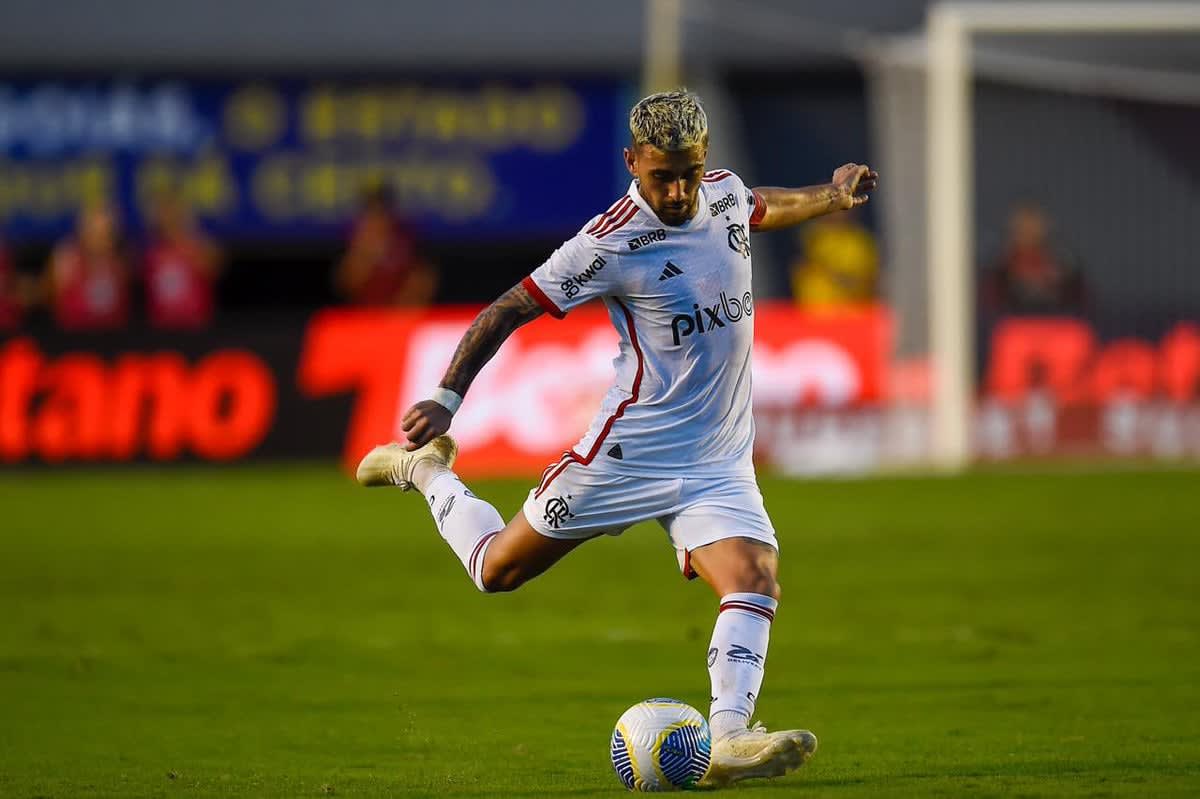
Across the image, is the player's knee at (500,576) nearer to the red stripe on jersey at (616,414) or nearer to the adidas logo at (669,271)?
the red stripe on jersey at (616,414)

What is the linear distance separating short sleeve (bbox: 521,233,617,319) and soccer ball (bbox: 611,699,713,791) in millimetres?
1320

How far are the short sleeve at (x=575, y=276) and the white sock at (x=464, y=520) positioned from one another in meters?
1.04

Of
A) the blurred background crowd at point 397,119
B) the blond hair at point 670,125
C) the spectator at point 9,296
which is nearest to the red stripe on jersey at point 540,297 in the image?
the blond hair at point 670,125

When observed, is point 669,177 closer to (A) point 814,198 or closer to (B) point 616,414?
(B) point 616,414

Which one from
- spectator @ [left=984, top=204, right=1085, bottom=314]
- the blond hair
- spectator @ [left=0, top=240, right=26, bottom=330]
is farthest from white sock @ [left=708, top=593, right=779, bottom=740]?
spectator @ [left=0, top=240, right=26, bottom=330]

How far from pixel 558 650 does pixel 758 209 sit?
347cm

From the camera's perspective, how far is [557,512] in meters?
7.21

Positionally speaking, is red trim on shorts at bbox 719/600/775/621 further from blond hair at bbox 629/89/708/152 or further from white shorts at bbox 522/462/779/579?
blond hair at bbox 629/89/708/152

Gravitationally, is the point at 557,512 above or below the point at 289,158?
below

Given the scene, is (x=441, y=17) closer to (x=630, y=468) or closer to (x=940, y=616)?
(x=940, y=616)

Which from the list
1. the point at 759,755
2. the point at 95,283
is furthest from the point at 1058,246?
the point at 759,755

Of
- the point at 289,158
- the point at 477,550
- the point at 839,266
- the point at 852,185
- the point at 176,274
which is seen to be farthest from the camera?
the point at 289,158

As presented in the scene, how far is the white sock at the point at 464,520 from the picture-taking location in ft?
24.8

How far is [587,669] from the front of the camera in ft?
31.6
